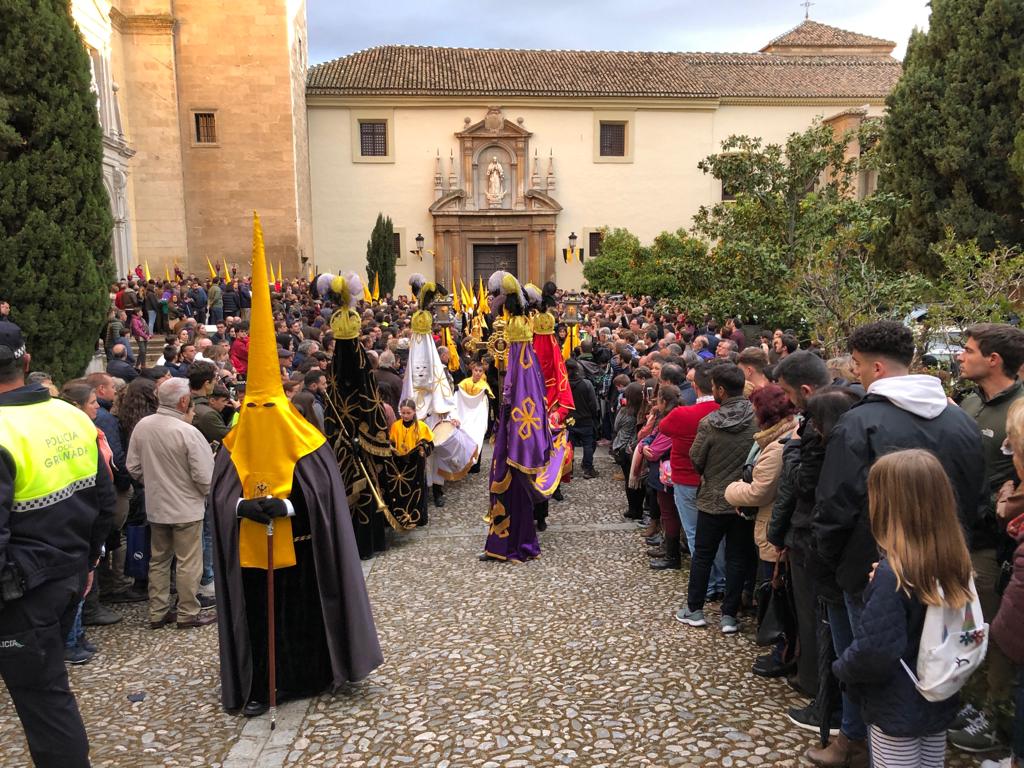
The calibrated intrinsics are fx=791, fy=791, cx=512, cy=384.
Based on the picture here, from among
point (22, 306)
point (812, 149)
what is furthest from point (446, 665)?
point (812, 149)

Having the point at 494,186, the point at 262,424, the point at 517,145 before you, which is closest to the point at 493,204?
the point at 494,186

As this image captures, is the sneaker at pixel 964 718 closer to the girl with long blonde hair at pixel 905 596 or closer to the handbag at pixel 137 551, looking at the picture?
the girl with long blonde hair at pixel 905 596

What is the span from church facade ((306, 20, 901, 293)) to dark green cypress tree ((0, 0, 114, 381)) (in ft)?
64.4

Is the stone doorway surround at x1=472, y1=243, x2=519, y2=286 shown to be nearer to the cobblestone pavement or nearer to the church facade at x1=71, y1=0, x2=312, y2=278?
the church facade at x1=71, y1=0, x2=312, y2=278

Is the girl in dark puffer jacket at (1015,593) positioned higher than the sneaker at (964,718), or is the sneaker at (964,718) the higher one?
the girl in dark puffer jacket at (1015,593)

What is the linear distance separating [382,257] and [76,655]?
82.8ft

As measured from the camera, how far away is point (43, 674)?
328cm

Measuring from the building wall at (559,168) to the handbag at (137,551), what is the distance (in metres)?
26.3

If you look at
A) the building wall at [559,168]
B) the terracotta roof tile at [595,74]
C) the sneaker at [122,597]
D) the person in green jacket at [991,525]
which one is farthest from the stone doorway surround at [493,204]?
the person in green jacket at [991,525]

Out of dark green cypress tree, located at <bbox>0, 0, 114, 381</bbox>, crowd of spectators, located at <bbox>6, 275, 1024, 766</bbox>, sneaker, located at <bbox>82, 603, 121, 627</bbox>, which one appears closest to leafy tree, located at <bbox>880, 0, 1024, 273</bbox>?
crowd of spectators, located at <bbox>6, 275, 1024, 766</bbox>

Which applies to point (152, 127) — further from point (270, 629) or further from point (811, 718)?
point (811, 718)

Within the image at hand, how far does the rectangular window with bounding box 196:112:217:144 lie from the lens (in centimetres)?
2681

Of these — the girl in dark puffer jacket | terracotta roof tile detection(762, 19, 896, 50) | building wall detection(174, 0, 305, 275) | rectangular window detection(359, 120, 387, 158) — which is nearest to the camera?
the girl in dark puffer jacket

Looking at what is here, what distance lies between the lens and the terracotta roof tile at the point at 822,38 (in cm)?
3912
